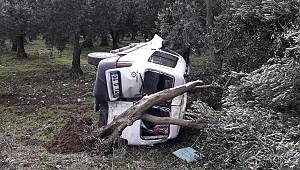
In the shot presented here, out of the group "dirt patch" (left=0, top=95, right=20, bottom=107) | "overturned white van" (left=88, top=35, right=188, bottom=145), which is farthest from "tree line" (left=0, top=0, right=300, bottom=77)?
"dirt patch" (left=0, top=95, right=20, bottom=107)

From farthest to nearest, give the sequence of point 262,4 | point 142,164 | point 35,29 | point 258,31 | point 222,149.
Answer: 1. point 35,29
2. point 258,31
3. point 262,4
4. point 142,164
5. point 222,149

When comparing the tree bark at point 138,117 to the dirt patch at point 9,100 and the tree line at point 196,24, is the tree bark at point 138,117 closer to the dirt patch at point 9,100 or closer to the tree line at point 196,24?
the tree line at point 196,24

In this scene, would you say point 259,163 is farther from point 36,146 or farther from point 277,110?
point 36,146

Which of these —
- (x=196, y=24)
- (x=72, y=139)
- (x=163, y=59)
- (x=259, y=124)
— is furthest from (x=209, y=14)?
(x=259, y=124)

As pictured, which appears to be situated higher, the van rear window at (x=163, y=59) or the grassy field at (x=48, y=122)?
the van rear window at (x=163, y=59)

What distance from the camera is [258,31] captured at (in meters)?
8.65

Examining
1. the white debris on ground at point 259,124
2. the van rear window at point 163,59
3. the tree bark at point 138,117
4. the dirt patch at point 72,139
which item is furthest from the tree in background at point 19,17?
the white debris on ground at point 259,124

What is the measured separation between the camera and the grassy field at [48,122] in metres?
7.39

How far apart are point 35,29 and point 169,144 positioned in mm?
10454

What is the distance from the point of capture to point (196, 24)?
12711mm

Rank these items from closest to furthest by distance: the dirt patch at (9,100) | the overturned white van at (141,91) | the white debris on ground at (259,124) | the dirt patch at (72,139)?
the white debris on ground at (259,124) → the dirt patch at (72,139) → the overturned white van at (141,91) → the dirt patch at (9,100)

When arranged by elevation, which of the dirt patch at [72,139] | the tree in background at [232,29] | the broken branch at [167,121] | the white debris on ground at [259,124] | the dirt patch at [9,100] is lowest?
the dirt patch at [9,100]

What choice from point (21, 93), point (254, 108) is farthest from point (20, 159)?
point (21, 93)

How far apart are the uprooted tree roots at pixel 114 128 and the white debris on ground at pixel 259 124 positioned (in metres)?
0.87
